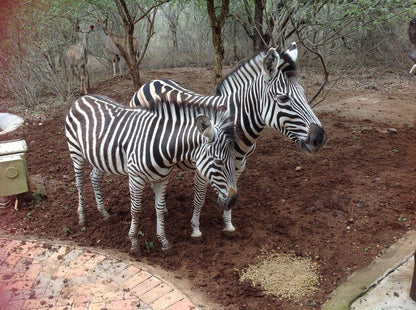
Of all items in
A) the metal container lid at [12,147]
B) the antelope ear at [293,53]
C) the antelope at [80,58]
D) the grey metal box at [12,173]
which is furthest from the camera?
the antelope at [80,58]

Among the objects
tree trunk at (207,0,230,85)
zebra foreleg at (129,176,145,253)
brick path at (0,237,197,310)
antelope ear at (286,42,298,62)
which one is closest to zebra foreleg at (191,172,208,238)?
zebra foreleg at (129,176,145,253)

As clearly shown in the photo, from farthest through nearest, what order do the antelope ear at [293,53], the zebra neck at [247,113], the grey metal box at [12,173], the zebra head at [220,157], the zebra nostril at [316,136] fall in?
1. the grey metal box at [12,173]
2. the zebra neck at [247,113]
3. the antelope ear at [293,53]
4. the zebra nostril at [316,136]
5. the zebra head at [220,157]

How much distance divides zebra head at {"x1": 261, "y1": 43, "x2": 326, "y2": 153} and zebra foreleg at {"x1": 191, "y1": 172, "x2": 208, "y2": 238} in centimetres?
107

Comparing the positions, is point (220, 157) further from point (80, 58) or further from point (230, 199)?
point (80, 58)

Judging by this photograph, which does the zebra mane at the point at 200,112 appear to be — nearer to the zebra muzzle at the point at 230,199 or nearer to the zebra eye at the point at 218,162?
the zebra eye at the point at 218,162

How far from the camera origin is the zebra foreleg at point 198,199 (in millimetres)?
4398

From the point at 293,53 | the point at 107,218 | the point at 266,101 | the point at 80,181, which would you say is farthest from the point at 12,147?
the point at 293,53

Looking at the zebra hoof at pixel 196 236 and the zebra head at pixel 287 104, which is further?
the zebra hoof at pixel 196 236

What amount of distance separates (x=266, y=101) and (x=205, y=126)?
2.92ft

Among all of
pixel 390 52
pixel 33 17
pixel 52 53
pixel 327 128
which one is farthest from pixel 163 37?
pixel 327 128

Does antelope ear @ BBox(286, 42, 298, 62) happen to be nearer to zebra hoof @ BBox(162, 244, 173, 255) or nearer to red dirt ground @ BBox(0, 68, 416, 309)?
red dirt ground @ BBox(0, 68, 416, 309)

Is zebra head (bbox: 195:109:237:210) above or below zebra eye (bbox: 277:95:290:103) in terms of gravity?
below

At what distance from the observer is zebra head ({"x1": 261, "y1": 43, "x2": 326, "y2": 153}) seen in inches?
153

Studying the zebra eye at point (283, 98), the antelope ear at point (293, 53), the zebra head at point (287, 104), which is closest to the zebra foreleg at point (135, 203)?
the zebra head at point (287, 104)
